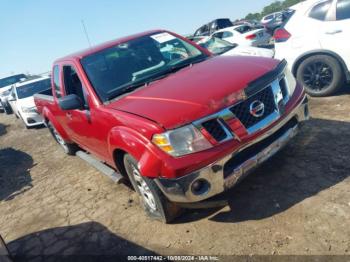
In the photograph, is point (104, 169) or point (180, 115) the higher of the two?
point (180, 115)

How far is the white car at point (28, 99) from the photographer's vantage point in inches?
441

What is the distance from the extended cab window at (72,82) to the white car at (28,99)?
6.69 metres

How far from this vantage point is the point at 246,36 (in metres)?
14.5

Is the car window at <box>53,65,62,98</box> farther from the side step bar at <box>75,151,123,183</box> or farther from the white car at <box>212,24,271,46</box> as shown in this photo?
the white car at <box>212,24,271,46</box>

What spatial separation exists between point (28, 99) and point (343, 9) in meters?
9.81

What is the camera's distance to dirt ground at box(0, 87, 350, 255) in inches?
119

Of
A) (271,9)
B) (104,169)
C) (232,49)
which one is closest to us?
(104,169)

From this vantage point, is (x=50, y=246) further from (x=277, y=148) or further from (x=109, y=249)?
(x=277, y=148)

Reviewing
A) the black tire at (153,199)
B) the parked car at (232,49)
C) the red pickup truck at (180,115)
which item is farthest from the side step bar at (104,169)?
the parked car at (232,49)

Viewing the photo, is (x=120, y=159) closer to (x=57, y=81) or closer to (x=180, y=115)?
(x=180, y=115)

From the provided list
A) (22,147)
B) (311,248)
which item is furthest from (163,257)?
(22,147)

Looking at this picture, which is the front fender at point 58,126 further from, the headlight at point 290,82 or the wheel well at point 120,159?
the headlight at point 290,82

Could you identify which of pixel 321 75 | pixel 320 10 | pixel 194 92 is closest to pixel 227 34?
pixel 320 10

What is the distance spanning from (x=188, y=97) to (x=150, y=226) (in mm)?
1499
